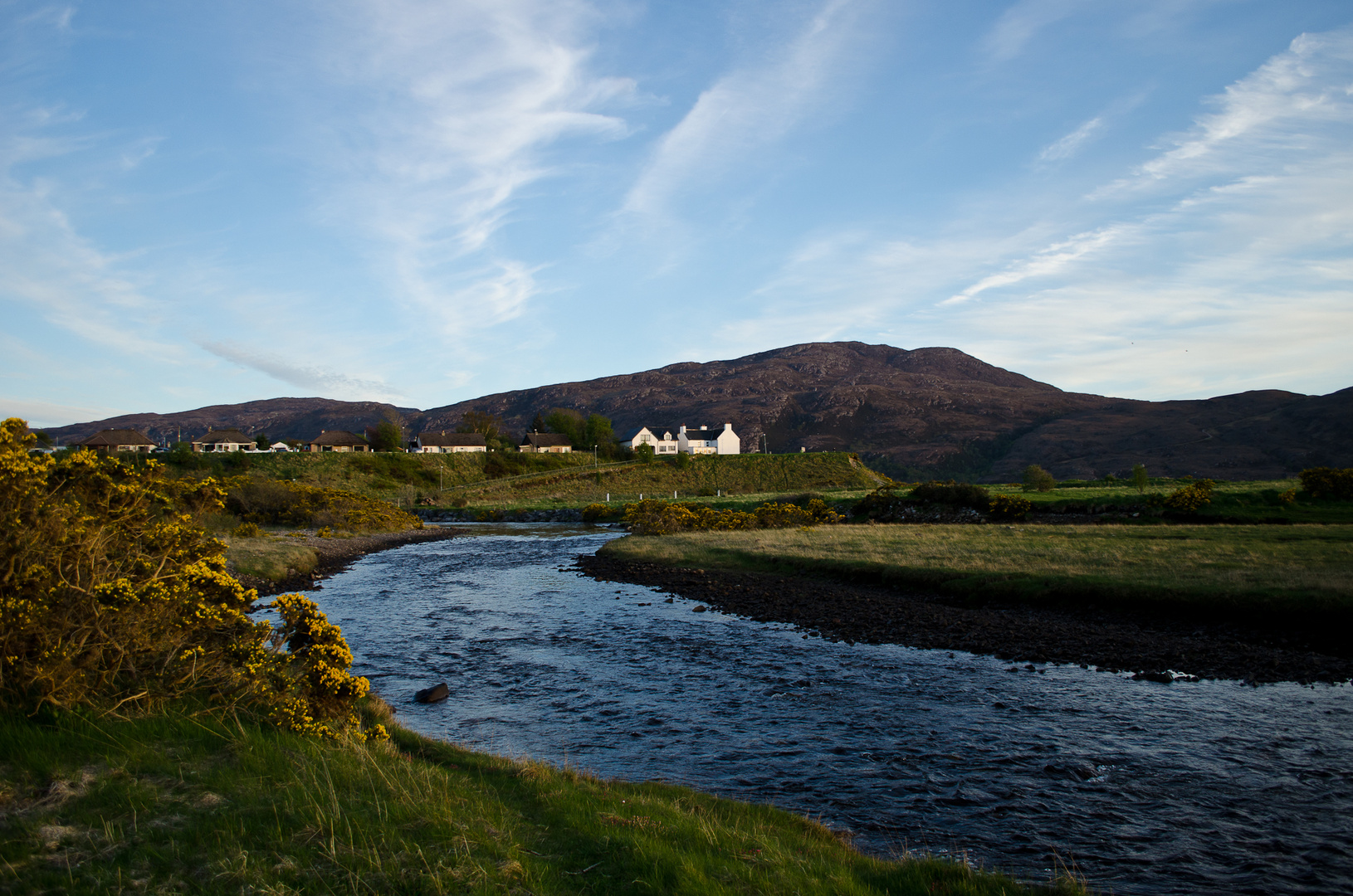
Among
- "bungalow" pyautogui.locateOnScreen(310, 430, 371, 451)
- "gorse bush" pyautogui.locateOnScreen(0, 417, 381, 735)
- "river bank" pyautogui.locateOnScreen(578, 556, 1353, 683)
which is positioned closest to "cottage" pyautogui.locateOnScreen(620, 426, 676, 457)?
"bungalow" pyautogui.locateOnScreen(310, 430, 371, 451)

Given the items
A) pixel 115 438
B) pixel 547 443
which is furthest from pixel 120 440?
pixel 547 443

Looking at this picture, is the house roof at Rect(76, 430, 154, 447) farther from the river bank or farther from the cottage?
the river bank

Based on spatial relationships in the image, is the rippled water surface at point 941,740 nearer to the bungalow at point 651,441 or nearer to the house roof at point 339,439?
the bungalow at point 651,441

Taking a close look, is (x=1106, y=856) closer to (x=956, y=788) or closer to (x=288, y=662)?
(x=956, y=788)

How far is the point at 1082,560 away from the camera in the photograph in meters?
28.1

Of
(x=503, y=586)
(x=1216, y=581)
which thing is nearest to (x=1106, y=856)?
(x=1216, y=581)

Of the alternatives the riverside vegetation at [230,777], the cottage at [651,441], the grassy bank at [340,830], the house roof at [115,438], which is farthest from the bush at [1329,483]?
the house roof at [115,438]

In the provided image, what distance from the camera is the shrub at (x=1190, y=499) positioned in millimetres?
44969

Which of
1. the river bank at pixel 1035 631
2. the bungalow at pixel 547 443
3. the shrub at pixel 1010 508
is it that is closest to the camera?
the river bank at pixel 1035 631

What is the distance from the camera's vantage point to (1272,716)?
13109mm

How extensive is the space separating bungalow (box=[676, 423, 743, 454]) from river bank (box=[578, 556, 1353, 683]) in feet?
445

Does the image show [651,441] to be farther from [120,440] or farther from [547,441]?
[120,440]

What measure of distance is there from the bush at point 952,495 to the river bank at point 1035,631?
3071 centimetres

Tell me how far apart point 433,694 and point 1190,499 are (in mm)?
49248
